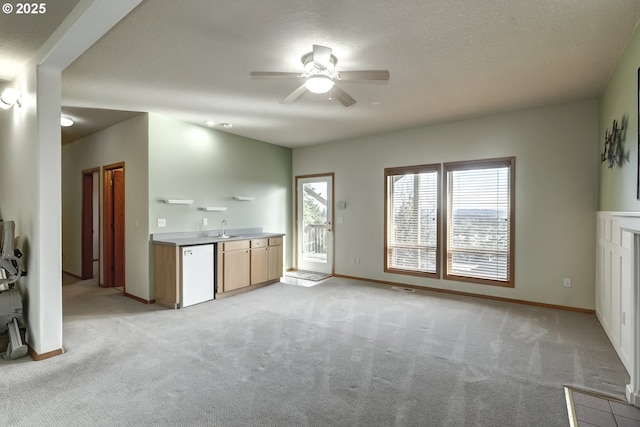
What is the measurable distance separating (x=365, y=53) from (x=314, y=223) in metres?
4.39

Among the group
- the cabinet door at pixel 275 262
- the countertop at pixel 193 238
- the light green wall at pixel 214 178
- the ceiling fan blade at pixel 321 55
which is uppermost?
the ceiling fan blade at pixel 321 55

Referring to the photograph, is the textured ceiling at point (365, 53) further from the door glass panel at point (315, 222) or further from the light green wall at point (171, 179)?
the door glass panel at point (315, 222)

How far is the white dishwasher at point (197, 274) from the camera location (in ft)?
14.3

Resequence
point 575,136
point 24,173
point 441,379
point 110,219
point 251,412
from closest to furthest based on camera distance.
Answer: point 251,412 → point 441,379 → point 24,173 → point 575,136 → point 110,219

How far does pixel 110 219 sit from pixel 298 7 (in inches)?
204

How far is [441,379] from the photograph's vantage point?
253 centimetres

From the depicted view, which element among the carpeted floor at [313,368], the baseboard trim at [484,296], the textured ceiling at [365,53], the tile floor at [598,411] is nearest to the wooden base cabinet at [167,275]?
the carpeted floor at [313,368]

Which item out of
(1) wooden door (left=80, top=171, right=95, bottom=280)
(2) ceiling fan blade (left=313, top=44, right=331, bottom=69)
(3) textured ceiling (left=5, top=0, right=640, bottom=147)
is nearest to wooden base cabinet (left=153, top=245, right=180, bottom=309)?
(3) textured ceiling (left=5, top=0, right=640, bottom=147)

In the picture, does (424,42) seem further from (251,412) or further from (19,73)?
(19,73)

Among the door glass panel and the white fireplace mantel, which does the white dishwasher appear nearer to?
the door glass panel

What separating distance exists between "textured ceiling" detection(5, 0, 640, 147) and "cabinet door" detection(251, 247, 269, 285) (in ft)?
7.60

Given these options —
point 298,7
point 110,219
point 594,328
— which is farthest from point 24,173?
point 594,328

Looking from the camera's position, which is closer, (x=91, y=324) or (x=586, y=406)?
(x=586, y=406)

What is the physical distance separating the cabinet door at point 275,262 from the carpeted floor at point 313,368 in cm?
149
